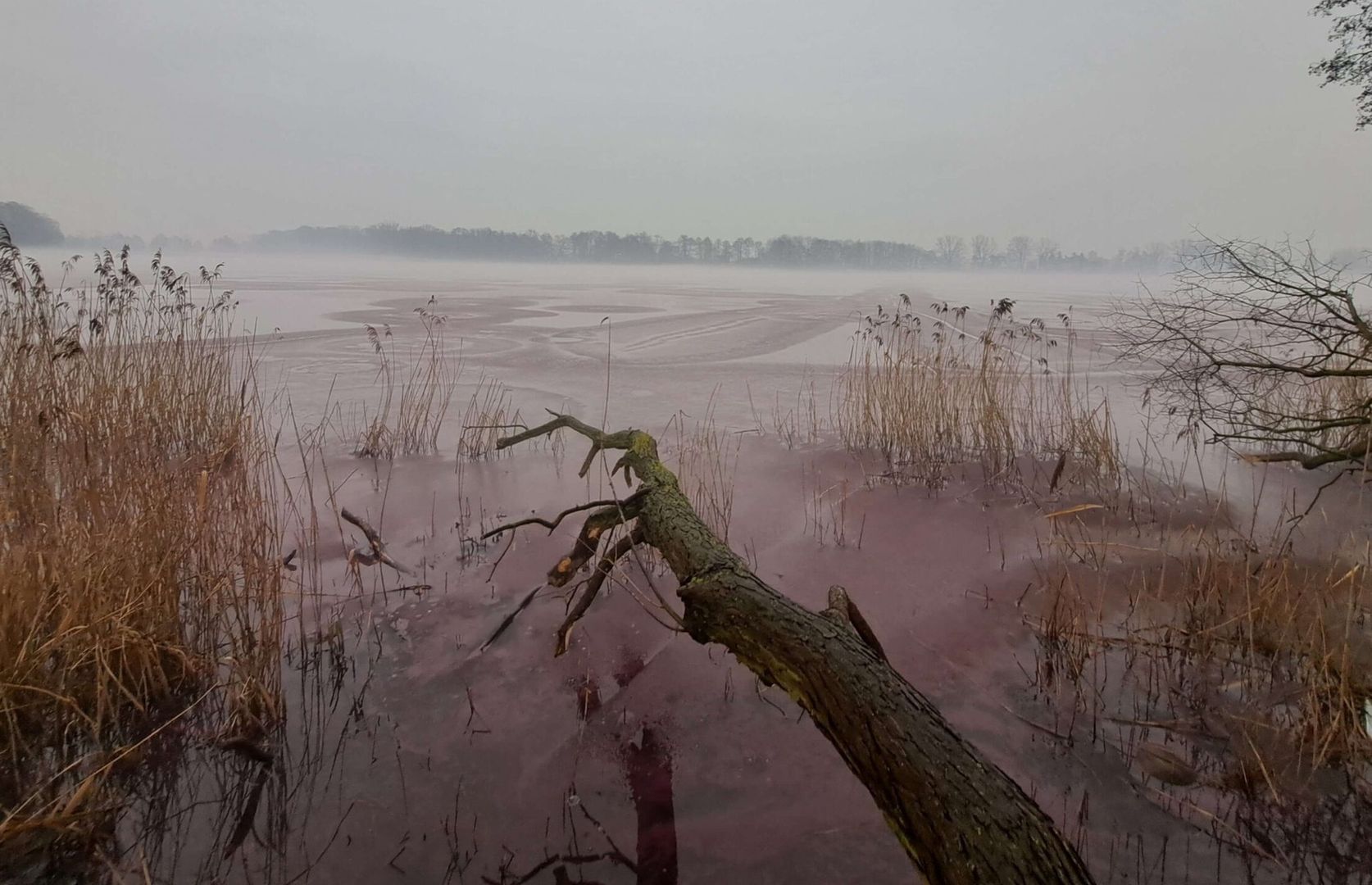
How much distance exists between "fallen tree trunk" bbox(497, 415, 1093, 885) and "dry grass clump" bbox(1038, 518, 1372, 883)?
0.69m

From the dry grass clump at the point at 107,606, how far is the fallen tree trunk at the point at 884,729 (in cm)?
91

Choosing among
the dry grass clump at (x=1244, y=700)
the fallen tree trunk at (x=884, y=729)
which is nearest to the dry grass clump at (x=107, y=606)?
the fallen tree trunk at (x=884, y=729)

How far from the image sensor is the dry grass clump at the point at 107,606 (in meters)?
1.45

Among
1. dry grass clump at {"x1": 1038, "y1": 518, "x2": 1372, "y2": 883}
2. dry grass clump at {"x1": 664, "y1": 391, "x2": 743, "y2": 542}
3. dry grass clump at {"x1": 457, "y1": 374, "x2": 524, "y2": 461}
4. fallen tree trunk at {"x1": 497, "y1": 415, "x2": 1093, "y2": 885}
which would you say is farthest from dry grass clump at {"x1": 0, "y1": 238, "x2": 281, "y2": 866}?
dry grass clump at {"x1": 1038, "y1": 518, "x2": 1372, "y2": 883}

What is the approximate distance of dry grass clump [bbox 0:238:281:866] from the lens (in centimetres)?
145

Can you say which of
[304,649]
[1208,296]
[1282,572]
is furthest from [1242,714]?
[304,649]

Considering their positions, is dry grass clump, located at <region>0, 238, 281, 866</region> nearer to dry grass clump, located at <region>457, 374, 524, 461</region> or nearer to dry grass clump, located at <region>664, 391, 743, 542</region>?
dry grass clump, located at <region>664, 391, 743, 542</region>

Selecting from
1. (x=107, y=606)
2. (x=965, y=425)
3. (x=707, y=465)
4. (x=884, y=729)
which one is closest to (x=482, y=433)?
(x=707, y=465)

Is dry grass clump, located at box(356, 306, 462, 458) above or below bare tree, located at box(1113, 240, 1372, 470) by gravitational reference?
below

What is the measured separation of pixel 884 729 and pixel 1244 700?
4.33 ft

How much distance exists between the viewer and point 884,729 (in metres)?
1.13

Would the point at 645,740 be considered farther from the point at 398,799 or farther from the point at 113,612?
the point at 113,612

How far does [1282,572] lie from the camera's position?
77.8 inches

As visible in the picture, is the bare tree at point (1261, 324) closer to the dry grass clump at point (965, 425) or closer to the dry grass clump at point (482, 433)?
the dry grass clump at point (965, 425)
